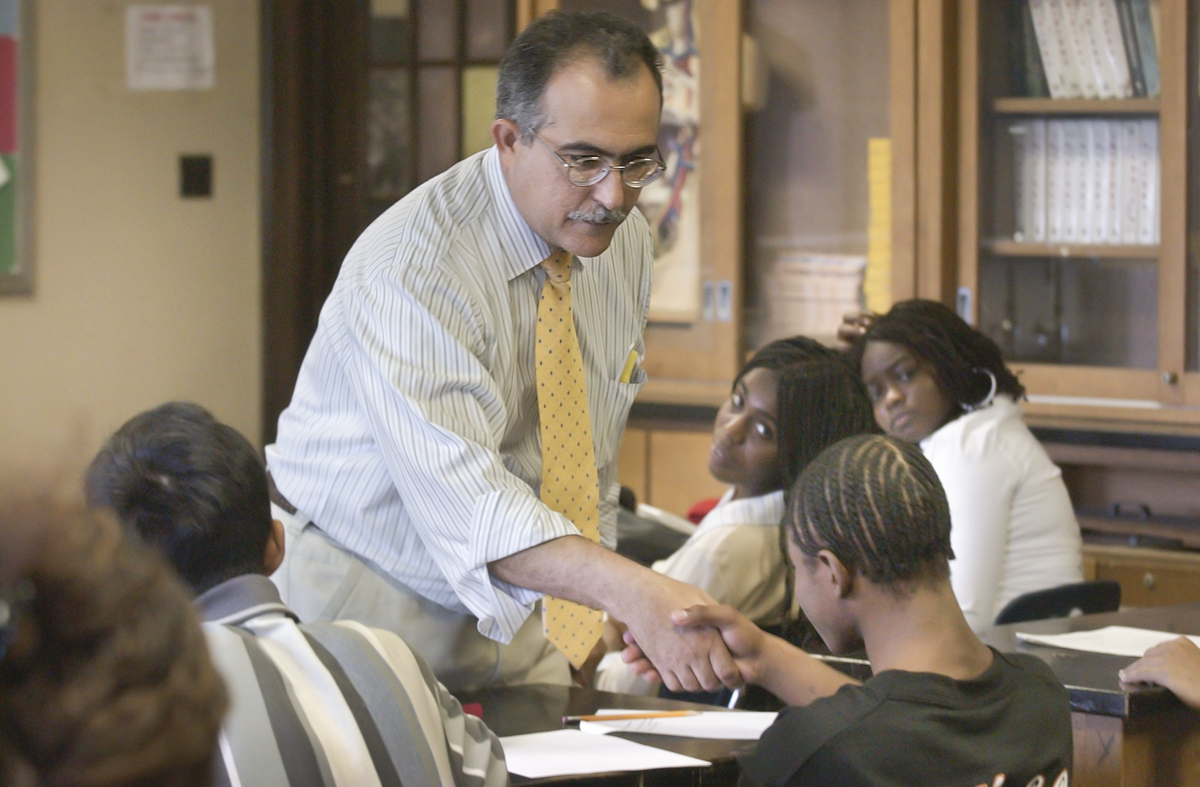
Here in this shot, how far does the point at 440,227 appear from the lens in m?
1.71

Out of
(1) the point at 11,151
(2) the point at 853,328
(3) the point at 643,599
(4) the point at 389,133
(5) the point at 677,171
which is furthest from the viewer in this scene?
(4) the point at 389,133

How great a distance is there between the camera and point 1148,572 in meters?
3.08

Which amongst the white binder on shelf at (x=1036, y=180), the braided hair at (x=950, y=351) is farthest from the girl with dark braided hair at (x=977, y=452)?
the white binder on shelf at (x=1036, y=180)

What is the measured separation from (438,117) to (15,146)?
1.19m

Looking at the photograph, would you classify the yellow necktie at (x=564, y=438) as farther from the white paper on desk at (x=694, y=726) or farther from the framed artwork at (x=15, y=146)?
the framed artwork at (x=15, y=146)

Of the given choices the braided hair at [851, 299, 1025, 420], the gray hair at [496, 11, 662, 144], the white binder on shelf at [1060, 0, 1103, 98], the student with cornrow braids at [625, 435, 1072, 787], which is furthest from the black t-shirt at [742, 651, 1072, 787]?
the white binder on shelf at [1060, 0, 1103, 98]

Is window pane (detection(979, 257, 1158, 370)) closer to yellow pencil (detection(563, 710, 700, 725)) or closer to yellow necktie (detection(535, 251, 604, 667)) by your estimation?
yellow necktie (detection(535, 251, 604, 667))

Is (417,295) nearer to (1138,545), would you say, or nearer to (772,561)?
(772,561)

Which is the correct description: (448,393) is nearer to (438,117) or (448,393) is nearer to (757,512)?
(757,512)

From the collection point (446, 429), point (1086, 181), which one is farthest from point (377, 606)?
point (1086, 181)

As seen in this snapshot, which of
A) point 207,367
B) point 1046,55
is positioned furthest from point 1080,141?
point 207,367

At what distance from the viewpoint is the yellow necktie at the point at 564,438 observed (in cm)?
177

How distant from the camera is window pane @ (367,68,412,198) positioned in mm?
4078

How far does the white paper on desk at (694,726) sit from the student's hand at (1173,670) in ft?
1.57
